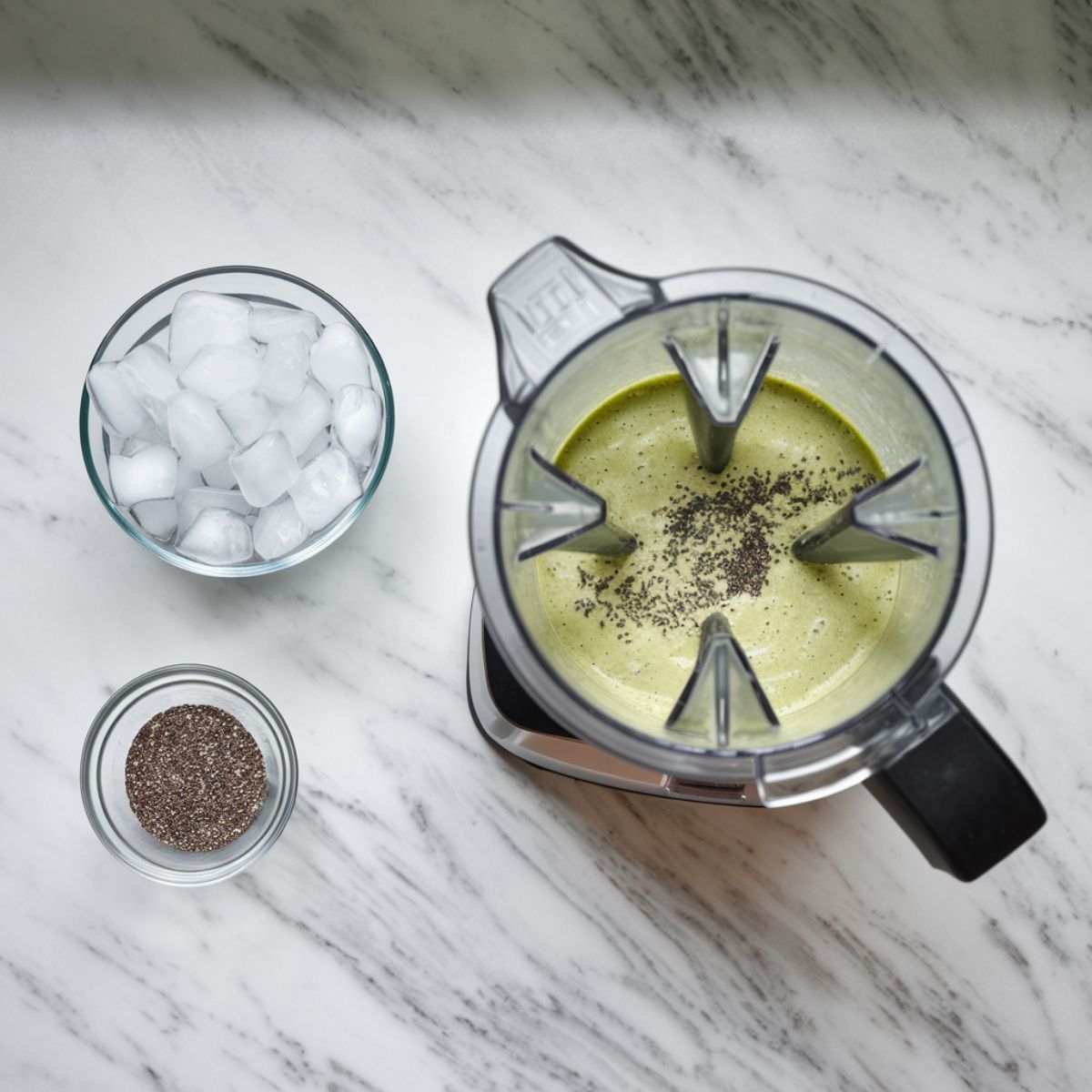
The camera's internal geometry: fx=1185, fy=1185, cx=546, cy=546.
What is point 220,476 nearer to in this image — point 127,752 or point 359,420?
point 359,420

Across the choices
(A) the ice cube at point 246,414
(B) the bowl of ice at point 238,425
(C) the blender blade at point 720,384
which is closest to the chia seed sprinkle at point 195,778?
(B) the bowl of ice at point 238,425

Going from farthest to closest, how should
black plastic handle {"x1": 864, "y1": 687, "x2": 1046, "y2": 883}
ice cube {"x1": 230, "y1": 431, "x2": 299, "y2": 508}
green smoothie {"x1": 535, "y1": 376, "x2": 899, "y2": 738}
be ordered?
ice cube {"x1": 230, "y1": 431, "x2": 299, "y2": 508}
green smoothie {"x1": 535, "y1": 376, "x2": 899, "y2": 738}
black plastic handle {"x1": 864, "y1": 687, "x2": 1046, "y2": 883}

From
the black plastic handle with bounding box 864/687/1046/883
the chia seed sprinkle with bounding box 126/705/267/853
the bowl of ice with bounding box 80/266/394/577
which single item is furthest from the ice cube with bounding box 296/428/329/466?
the black plastic handle with bounding box 864/687/1046/883

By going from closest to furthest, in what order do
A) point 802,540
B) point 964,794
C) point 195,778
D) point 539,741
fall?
point 964,794 < point 802,540 < point 539,741 < point 195,778


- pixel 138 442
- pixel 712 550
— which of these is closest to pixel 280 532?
pixel 138 442

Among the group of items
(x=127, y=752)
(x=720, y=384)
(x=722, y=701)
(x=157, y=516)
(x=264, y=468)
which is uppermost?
(x=720, y=384)

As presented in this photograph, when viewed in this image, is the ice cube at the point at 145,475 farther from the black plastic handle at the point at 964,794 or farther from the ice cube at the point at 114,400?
the black plastic handle at the point at 964,794

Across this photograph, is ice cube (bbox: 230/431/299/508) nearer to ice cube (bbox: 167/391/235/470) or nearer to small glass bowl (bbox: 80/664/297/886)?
ice cube (bbox: 167/391/235/470)
